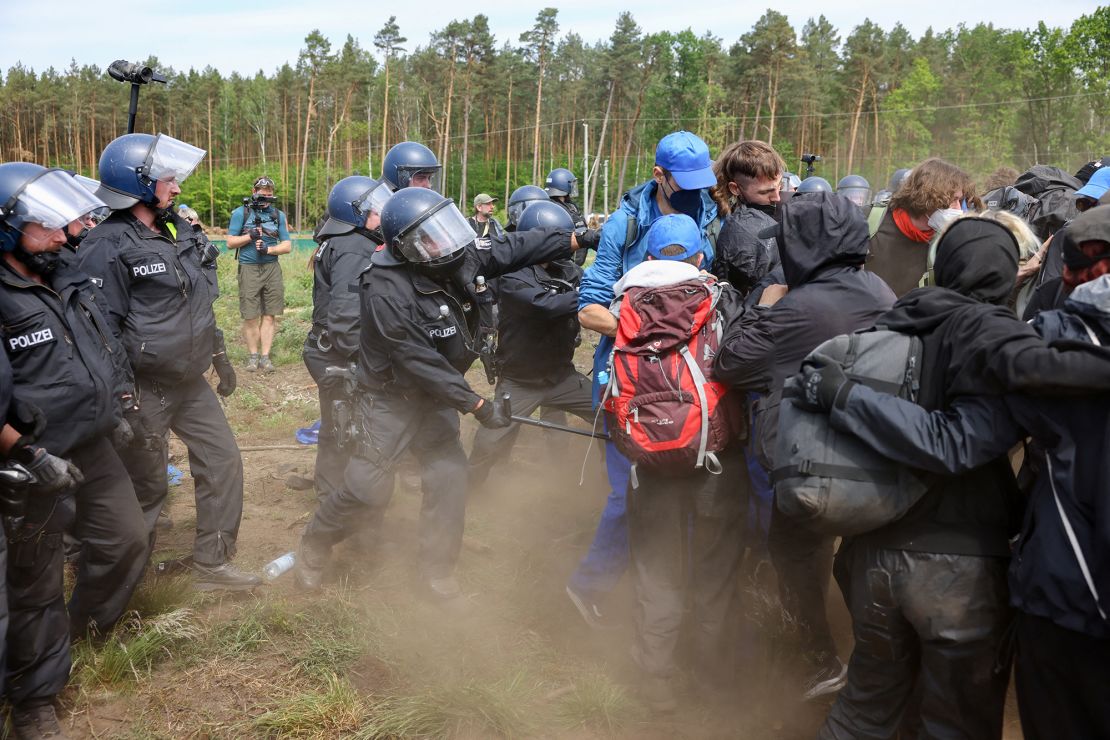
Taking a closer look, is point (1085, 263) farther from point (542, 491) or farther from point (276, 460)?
point (276, 460)

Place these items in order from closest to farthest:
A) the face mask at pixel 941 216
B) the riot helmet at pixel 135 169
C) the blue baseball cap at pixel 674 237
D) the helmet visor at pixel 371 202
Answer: the blue baseball cap at pixel 674 237
the face mask at pixel 941 216
the riot helmet at pixel 135 169
the helmet visor at pixel 371 202

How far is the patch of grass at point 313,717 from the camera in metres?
3.59

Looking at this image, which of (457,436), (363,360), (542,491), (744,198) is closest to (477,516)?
(542,491)

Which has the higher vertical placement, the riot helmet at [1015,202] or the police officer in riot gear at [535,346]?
the riot helmet at [1015,202]

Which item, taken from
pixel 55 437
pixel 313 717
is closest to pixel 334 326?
pixel 55 437

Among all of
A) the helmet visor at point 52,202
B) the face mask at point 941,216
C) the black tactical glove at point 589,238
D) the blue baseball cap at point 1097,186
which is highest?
the blue baseball cap at point 1097,186

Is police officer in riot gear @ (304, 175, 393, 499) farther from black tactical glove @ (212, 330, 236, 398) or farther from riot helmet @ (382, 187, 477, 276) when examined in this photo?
riot helmet @ (382, 187, 477, 276)

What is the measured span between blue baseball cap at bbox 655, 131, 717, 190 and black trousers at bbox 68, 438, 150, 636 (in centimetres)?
309

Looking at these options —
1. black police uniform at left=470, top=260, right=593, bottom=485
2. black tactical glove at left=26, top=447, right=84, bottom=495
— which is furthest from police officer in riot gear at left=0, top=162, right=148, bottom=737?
black police uniform at left=470, top=260, right=593, bottom=485

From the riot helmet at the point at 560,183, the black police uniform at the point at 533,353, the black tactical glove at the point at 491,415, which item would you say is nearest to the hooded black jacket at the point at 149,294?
the black tactical glove at the point at 491,415

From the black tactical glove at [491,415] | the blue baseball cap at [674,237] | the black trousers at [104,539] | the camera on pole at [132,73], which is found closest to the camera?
the black trousers at [104,539]

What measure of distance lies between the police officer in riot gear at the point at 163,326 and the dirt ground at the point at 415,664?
1.45 ft

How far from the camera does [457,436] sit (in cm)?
504

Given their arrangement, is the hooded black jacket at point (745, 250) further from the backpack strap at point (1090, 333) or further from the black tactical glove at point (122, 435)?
the black tactical glove at point (122, 435)
